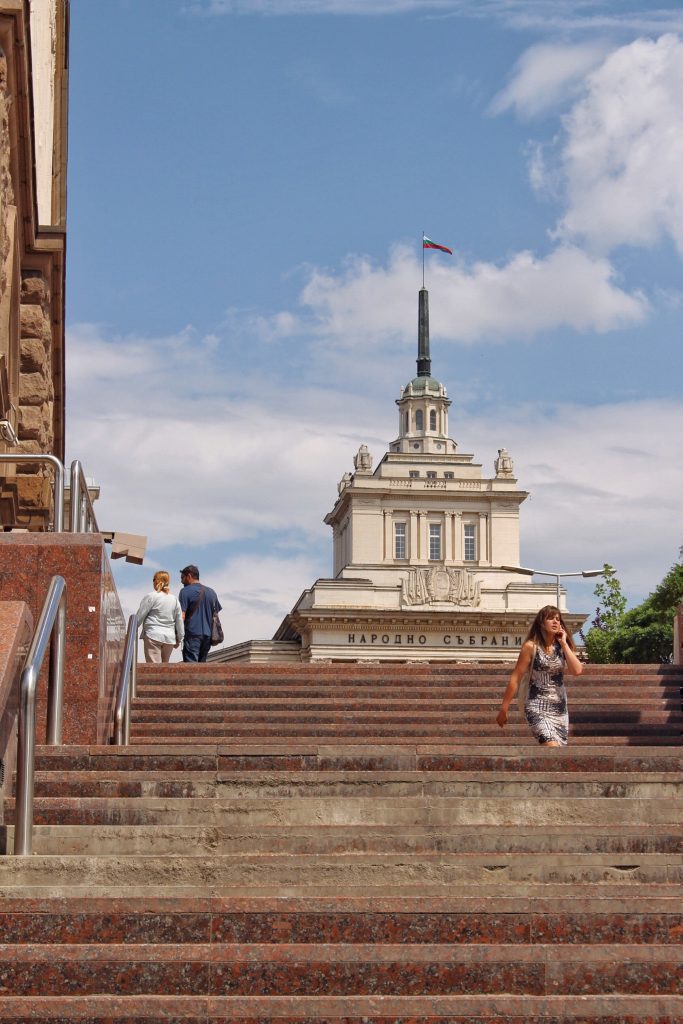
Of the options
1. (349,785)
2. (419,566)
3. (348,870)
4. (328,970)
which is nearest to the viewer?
(328,970)

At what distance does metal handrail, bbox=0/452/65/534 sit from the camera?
32.9 feet

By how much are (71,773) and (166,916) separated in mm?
2083

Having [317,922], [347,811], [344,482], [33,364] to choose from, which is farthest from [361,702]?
[344,482]

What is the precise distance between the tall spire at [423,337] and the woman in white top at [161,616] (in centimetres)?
9633

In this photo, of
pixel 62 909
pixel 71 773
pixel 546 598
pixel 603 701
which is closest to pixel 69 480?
pixel 71 773

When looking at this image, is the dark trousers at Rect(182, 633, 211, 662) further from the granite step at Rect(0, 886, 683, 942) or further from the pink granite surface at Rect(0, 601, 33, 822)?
the granite step at Rect(0, 886, 683, 942)

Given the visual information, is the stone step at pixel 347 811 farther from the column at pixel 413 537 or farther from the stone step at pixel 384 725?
the column at pixel 413 537

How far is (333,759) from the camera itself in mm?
7551

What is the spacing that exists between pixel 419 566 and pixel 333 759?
7014 cm

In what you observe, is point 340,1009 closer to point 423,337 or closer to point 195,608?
point 195,608

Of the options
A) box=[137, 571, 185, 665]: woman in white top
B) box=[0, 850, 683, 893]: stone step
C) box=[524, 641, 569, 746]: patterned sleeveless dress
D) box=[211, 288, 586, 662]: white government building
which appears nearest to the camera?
box=[0, 850, 683, 893]: stone step

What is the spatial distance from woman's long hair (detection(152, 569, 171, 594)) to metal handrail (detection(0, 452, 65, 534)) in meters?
2.83

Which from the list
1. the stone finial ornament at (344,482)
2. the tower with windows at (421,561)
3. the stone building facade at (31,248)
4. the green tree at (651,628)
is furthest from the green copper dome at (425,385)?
the stone building facade at (31,248)

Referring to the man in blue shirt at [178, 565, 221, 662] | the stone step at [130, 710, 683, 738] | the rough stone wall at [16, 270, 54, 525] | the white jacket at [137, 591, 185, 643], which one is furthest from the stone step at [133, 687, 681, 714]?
the rough stone wall at [16, 270, 54, 525]
